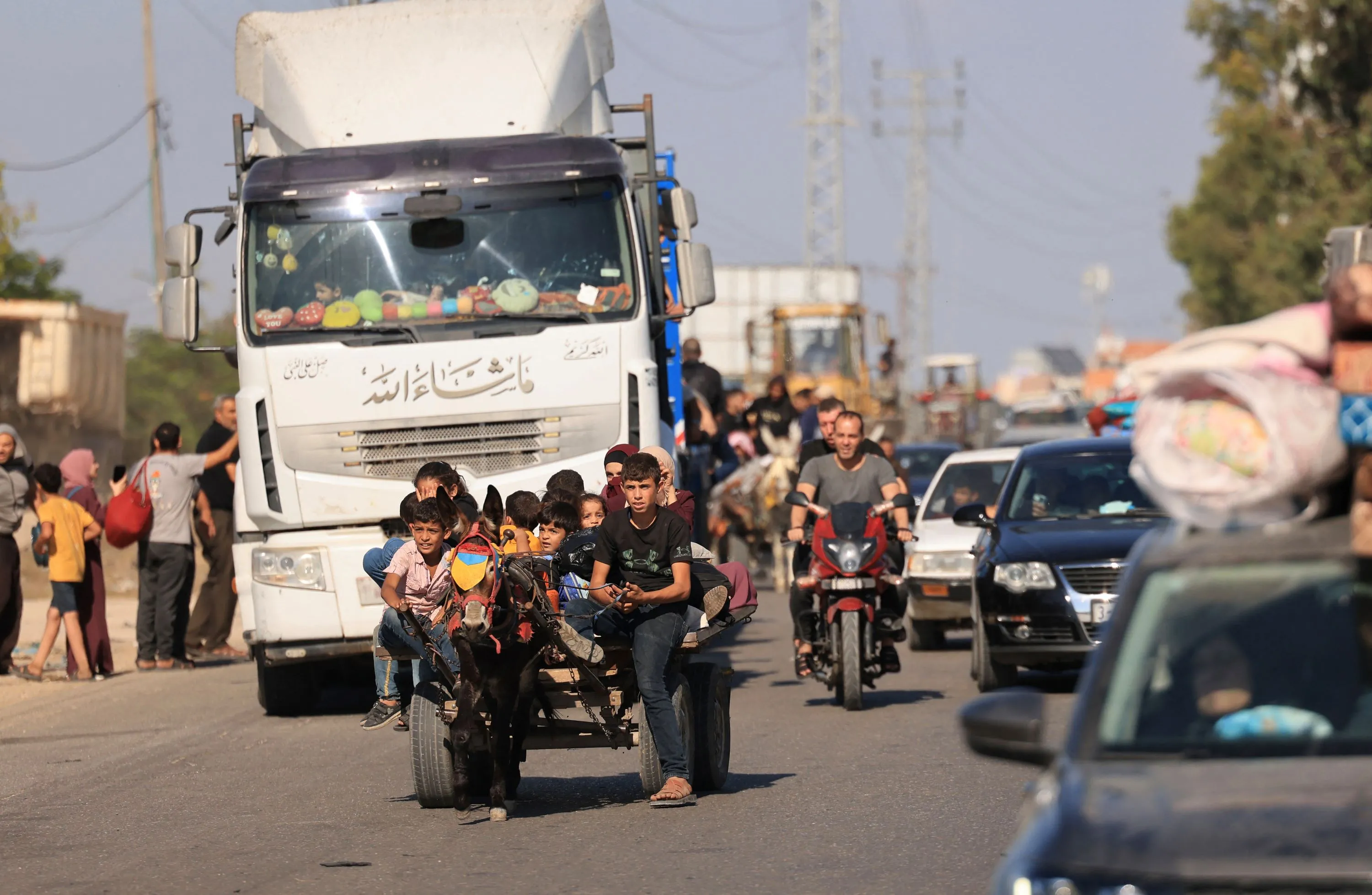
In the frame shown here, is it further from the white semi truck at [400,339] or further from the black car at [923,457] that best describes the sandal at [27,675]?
the black car at [923,457]

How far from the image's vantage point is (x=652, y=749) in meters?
9.89

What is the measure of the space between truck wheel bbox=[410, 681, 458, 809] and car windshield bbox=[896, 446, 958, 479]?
18913mm

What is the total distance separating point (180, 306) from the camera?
14289mm

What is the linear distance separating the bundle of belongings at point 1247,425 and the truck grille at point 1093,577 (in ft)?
28.1

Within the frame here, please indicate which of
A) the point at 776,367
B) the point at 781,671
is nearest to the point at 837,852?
the point at 781,671

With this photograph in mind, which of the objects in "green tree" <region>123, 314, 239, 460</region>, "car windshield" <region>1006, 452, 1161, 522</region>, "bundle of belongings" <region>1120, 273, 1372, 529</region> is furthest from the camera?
"green tree" <region>123, 314, 239, 460</region>

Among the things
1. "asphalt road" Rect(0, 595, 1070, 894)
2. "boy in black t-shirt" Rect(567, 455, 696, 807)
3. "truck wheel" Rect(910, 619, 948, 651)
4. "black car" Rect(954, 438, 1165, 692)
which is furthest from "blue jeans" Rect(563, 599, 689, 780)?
"truck wheel" Rect(910, 619, 948, 651)

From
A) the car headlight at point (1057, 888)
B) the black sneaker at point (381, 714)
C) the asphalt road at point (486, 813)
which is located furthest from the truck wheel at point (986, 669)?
the car headlight at point (1057, 888)

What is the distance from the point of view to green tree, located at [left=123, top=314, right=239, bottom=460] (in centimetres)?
5362

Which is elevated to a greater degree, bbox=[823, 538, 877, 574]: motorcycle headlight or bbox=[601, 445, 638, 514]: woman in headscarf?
bbox=[601, 445, 638, 514]: woman in headscarf

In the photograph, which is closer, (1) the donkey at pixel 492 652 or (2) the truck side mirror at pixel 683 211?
(1) the donkey at pixel 492 652

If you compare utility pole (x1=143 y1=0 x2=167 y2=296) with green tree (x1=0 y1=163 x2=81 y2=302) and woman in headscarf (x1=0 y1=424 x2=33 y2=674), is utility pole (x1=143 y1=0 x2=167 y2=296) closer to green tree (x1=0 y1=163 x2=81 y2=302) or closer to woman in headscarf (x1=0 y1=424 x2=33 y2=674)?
green tree (x1=0 y1=163 x2=81 y2=302)

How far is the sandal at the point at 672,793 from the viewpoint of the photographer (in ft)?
32.0

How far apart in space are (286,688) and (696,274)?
154 inches
